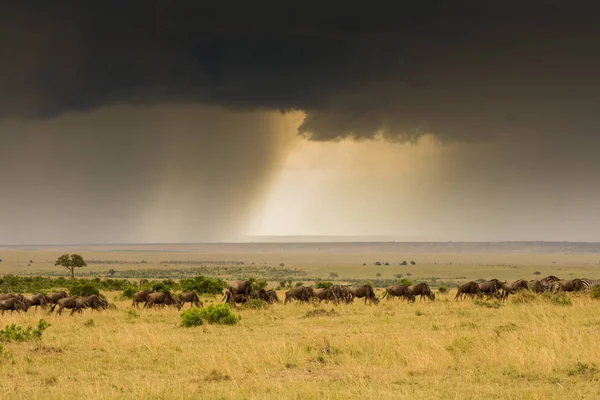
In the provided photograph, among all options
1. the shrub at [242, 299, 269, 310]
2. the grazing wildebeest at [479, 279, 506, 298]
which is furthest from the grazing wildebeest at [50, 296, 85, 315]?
the grazing wildebeest at [479, 279, 506, 298]

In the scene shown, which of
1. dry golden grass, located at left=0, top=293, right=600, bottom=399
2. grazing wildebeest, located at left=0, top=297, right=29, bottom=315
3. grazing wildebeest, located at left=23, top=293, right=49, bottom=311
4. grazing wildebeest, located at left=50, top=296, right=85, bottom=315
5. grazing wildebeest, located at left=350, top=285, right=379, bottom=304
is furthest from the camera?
grazing wildebeest, located at left=350, top=285, right=379, bottom=304

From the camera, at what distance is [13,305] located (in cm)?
3409

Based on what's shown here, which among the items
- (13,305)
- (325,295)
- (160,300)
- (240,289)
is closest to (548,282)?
(325,295)

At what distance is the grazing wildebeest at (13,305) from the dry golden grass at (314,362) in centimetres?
840

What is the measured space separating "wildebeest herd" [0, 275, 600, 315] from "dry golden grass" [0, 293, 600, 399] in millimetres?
8301

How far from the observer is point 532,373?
1504 centimetres

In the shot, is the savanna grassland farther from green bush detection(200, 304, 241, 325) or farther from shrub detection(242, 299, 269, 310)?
shrub detection(242, 299, 269, 310)

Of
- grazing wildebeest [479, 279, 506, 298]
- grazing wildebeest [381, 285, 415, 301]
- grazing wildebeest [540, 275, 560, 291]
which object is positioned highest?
grazing wildebeest [540, 275, 560, 291]

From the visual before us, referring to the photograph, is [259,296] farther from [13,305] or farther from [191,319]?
[13,305]

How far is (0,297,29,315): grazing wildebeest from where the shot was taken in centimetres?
3369

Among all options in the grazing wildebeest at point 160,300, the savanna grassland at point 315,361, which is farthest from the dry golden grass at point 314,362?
the grazing wildebeest at point 160,300

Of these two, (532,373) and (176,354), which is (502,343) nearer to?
(532,373)

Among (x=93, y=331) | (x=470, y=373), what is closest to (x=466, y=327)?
(x=470, y=373)

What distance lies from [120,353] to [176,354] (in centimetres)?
197
